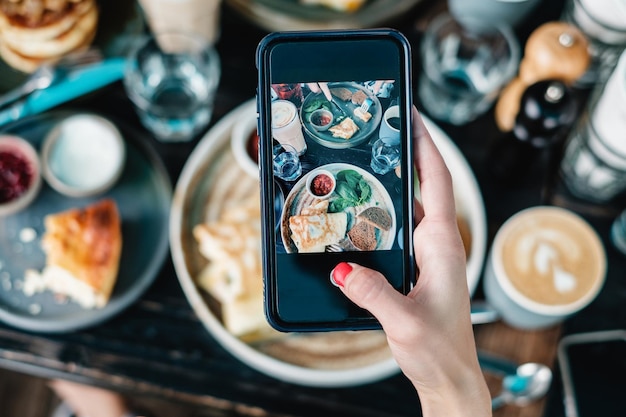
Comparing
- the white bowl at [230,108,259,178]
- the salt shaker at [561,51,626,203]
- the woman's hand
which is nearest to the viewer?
the woman's hand

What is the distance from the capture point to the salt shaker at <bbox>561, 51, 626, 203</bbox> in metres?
0.88

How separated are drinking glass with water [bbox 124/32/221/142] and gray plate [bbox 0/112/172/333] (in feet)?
0.20

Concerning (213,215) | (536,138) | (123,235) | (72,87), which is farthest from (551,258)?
(72,87)

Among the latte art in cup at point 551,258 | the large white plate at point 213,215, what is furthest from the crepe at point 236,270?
the latte art in cup at point 551,258

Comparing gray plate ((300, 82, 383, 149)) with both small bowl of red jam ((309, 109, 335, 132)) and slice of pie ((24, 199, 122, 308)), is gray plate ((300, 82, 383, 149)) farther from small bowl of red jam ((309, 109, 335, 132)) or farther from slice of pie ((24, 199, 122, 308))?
slice of pie ((24, 199, 122, 308))

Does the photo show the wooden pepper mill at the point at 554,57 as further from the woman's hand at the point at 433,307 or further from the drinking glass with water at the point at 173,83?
the drinking glass with water at the point at 173,83

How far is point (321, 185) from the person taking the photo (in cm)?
68

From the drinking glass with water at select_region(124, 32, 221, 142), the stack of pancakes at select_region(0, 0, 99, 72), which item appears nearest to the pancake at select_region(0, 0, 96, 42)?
the stack of pancakes at select_region(0, 0, 99, 72)

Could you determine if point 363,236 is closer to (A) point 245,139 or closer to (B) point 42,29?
(A) point 245,139

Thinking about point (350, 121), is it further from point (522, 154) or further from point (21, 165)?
point (21, 165)

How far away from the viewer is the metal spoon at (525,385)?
951 millimetres

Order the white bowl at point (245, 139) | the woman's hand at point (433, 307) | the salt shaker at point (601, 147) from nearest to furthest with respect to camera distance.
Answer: the woman's hand at point (433, 307) < the salt shaker at point (601, 147) < the white bowl at point (245, 139)

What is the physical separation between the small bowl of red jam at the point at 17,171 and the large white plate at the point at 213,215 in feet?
0.73

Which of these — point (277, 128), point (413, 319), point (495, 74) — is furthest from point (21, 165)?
point (495, 74)
